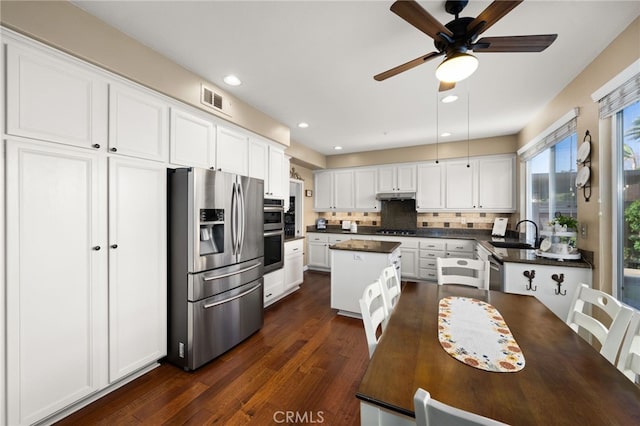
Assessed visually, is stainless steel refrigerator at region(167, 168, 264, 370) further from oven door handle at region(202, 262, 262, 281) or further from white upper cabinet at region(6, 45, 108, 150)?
white upper cabinet at region(6, 45, 108, 150)

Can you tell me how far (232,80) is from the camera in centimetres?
247

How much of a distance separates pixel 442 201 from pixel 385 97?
8.70 feet

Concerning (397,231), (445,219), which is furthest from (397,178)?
(445,219)

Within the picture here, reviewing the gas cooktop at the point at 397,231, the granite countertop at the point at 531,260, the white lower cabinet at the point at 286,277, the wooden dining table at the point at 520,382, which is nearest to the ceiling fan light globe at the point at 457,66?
the wooden dining table at the point at 520,382

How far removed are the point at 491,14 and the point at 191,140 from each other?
7.84 ft

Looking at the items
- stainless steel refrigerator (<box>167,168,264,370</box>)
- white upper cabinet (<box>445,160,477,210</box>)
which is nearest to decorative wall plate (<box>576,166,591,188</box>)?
white upper cabinet (<box>445,160,477,210</box>)

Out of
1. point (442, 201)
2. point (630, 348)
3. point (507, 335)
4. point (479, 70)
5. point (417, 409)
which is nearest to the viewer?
point (417, 409)

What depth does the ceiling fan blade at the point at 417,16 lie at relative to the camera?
1181 millimetres

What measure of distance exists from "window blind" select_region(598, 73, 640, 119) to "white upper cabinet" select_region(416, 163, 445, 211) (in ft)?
8.82

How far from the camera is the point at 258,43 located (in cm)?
192

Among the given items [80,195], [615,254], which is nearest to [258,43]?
[80,195]

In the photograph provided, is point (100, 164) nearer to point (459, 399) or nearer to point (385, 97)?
point (459, 399)

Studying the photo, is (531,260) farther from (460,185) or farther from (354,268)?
(460,185)

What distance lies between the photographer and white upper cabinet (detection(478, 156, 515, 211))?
4.22 m
